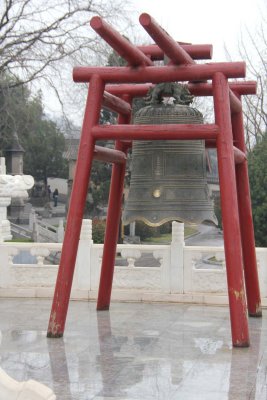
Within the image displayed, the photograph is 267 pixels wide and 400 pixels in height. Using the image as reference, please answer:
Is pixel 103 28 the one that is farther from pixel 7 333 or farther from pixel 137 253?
pixel 137 253

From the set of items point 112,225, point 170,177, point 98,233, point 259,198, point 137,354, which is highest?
point 259,198

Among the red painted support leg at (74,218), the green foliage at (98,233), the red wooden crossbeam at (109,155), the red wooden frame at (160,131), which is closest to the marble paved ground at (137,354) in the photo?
the red painted support leg at (74,218)

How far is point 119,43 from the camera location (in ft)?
25.8

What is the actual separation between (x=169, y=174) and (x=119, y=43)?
153 cm

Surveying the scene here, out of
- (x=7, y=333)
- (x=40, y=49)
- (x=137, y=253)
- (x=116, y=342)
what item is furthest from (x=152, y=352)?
(x=40, y=49)

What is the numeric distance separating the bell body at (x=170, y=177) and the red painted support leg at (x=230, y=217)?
435 mm

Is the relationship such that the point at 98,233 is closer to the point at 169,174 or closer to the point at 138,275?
the point at 138,275

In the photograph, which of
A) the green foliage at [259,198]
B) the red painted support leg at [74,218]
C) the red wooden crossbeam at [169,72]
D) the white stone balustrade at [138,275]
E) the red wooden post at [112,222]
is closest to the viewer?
the red wooden crossbeam at [169,72]

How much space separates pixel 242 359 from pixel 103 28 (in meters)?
3.40

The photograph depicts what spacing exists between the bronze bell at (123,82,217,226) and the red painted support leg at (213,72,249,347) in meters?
0.43

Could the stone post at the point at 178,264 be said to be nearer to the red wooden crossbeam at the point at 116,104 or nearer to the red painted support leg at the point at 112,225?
the red painted support leg at the point at 112,225

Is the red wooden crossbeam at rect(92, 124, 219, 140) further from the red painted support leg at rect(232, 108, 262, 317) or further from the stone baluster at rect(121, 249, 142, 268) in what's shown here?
the stone baluster at rect(121, 249, 142, 268)

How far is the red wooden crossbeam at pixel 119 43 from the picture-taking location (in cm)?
758

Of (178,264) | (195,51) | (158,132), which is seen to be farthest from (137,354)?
(178,264)
